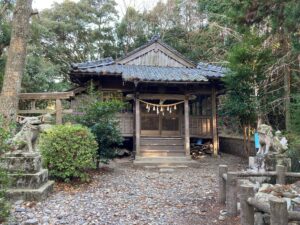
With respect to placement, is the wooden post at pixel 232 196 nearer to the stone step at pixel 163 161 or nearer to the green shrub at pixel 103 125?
the green shrub at pixel 103 125

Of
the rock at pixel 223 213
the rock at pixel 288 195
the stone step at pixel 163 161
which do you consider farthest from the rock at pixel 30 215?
the stone step at pixel 163 161

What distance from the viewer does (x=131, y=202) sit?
18.1 ft

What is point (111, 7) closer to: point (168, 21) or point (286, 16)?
point (168, 21)

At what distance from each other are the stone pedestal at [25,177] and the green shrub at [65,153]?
989mm

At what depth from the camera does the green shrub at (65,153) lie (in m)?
6.62

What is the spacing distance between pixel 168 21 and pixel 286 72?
49.9ft

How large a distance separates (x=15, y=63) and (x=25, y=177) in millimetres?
4618

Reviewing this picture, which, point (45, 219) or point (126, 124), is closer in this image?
point (45, 219)

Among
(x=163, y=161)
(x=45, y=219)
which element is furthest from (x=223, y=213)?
(x=163, y=161)

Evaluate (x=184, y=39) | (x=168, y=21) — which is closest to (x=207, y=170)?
(x=184, y=39)

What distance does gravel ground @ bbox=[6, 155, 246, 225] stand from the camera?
14.6ft

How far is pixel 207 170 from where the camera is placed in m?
9.39

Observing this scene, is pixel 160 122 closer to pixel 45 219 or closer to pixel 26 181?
pixel 26 181

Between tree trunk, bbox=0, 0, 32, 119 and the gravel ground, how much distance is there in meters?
3.51
